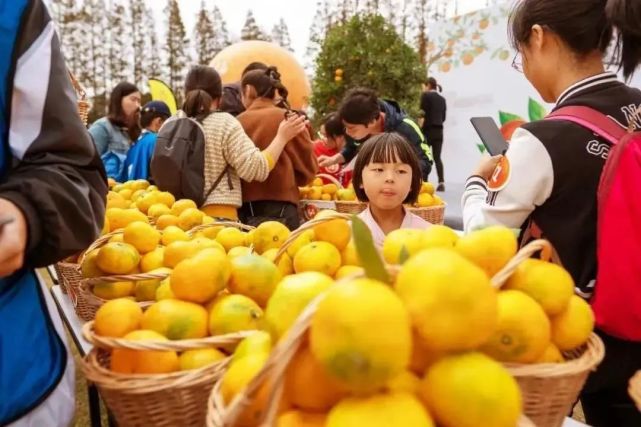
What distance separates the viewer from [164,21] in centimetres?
2041

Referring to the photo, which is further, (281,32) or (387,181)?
(281,32)

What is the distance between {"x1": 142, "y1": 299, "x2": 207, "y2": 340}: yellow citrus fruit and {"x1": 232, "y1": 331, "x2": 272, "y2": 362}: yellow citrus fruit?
0.89 ft

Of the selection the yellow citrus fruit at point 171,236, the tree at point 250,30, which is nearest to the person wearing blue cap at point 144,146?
the yellow citrus fruit at point 171,236

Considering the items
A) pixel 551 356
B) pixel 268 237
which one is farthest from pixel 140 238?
pixel 551 356

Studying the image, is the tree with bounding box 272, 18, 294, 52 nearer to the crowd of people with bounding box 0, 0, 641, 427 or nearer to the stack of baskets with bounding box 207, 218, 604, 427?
the crowd of people with bounding box 0, 0, 641, 427

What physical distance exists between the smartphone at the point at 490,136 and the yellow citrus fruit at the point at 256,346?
4.22 feet

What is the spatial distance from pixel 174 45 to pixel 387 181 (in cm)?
1959

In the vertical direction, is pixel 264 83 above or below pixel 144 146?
above

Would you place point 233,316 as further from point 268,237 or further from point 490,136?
point 490,136

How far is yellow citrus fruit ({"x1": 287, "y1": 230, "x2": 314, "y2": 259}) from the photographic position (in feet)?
4.69

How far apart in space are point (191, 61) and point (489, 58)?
14.5 metres

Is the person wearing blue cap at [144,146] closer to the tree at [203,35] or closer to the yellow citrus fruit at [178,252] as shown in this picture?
the yellow citrus fruit at [178,252]

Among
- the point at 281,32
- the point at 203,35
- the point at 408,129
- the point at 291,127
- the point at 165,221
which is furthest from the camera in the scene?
the point at 281,32

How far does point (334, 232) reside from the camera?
142 cm
